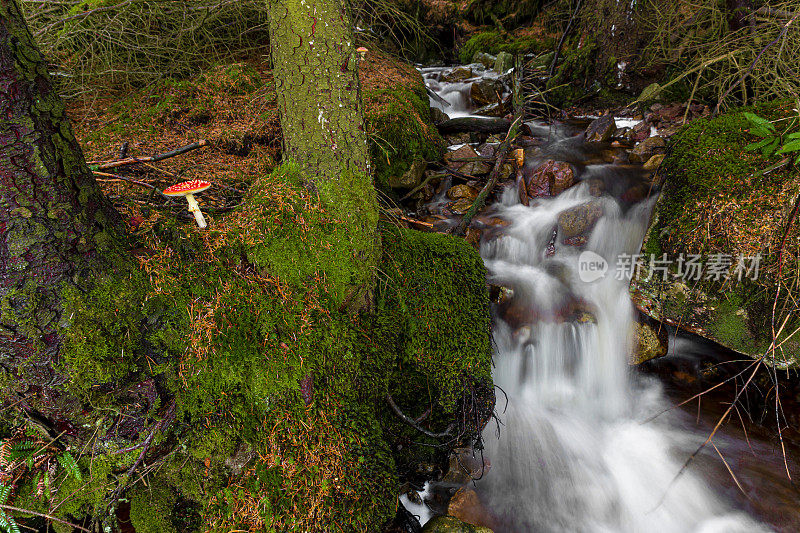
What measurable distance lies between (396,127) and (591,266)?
291 cm

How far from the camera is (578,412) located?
13.0ft

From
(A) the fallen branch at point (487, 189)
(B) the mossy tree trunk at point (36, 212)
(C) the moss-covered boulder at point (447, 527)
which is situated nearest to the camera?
(B) the mossy tree trunk at point (36, 212)

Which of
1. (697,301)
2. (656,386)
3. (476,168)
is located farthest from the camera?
(476,168)

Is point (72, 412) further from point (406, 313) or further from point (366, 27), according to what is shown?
A: point (366, 27)

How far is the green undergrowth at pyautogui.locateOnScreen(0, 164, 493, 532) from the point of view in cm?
195

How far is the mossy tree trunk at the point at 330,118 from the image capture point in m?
2.08

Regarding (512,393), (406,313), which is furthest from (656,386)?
(406,313)

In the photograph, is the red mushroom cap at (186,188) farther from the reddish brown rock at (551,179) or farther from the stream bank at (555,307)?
the reddish brown rock at (551,179)

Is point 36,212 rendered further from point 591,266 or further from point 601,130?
point 601,130

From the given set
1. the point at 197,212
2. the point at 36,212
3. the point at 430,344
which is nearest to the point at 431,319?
the point at 430,344

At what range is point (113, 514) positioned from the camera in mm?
2037

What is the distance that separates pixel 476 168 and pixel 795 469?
4.40 meters

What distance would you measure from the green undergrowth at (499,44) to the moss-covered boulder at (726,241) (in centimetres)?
690

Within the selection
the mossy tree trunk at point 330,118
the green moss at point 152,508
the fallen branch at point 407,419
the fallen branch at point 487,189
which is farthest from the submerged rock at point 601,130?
the green moss at point 152,508
